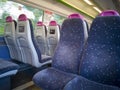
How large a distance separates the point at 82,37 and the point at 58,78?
1.79 ft

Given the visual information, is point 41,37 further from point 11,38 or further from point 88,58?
point 88,58

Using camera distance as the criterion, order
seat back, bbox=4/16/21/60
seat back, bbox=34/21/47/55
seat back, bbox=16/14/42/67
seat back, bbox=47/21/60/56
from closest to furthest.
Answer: seat back, bbox=16/14/42/67
seat back, bbox=4/16/21/60
seat back, bbox=47/21/60/56
seat back, bbox=34/21/47/55

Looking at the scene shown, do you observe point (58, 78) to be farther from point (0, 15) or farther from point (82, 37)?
point (0, 15)

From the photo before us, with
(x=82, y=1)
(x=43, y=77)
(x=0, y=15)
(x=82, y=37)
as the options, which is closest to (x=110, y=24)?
(x=82, y=37)

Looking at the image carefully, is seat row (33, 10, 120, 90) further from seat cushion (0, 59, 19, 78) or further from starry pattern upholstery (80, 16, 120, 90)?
seat cushion (0, 59, 19, 78)

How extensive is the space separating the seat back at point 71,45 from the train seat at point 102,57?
0.10 metres

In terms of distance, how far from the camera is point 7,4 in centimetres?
319

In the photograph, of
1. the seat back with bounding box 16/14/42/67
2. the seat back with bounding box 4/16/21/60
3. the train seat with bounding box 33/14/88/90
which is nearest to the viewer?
the train seat with bounding box 33/14/88/90

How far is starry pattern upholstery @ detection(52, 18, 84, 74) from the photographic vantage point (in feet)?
5.54

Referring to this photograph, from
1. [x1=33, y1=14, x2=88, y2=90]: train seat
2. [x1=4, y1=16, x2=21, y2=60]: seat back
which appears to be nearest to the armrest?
[x1=33, y1=14, x2=88, y2=90]: train seat

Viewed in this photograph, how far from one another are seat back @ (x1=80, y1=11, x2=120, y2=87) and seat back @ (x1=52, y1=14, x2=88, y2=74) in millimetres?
104

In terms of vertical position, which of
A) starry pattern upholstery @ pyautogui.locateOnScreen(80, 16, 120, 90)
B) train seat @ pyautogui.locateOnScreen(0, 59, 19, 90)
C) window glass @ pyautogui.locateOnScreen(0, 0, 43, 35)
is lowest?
train seat @ pyautogui.locateOnScreen(0, 59, 19, 90)

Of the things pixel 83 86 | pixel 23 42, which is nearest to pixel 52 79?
pixel 83 86

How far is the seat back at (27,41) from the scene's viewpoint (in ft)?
7.77
